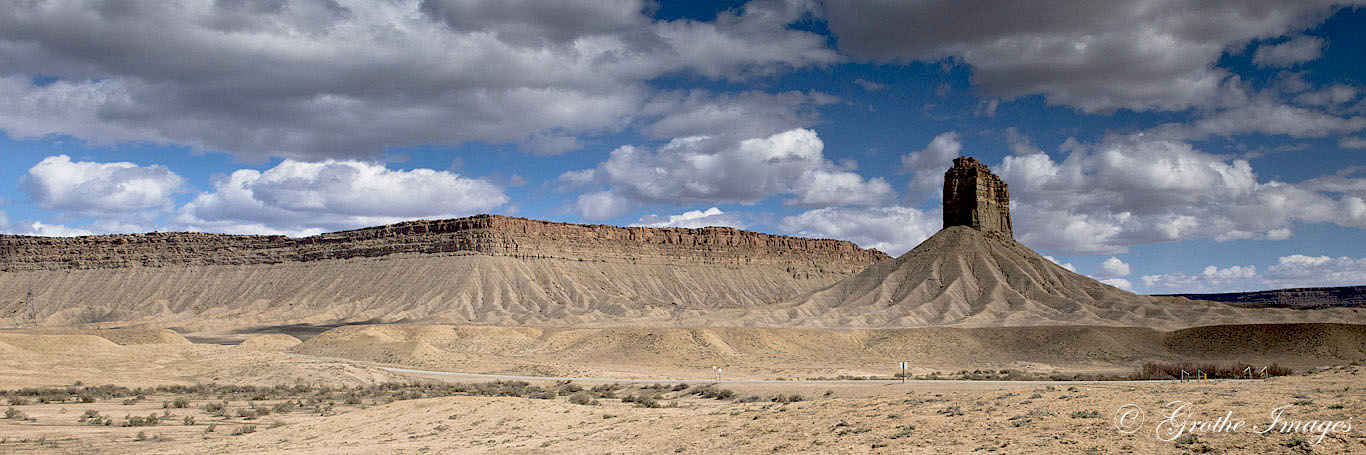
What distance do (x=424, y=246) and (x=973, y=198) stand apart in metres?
78.0

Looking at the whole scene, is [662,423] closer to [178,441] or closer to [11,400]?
[178,441]

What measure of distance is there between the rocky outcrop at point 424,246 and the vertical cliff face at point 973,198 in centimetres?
5891

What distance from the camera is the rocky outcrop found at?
13788 cm

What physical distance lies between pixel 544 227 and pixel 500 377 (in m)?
99.9

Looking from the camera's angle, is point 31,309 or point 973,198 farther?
point 31,309

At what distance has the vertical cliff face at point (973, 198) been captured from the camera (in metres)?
106

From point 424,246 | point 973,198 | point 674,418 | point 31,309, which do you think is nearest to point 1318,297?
point 973,198

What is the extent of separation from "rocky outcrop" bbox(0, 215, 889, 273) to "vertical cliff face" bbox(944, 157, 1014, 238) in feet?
193

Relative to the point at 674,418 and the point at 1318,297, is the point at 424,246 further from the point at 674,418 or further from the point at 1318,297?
the point at 1318,297

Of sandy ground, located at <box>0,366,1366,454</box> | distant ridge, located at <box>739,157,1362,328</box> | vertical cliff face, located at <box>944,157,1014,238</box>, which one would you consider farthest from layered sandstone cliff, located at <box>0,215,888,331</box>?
sandy ground, located at <box>0,366,1366,454</box>

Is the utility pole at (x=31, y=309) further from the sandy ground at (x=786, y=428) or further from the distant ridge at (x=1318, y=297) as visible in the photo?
the distant ridge at (x=1318, y=297)

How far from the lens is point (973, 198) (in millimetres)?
106438

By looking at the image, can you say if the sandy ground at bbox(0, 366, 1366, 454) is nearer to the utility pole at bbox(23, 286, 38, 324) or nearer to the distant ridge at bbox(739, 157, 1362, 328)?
the distant ridge at bbox(739, 157, 1362, 328)

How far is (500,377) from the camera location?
47688mm
